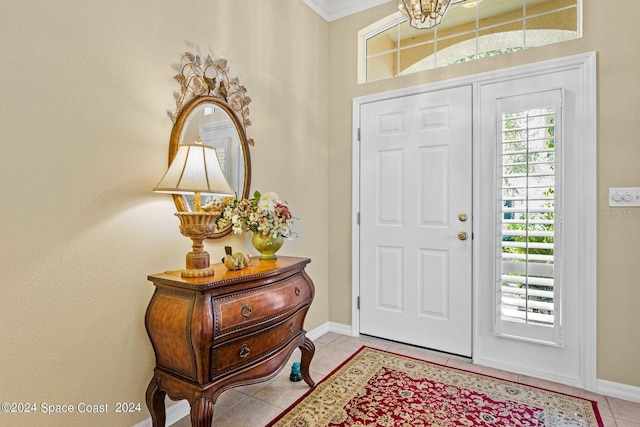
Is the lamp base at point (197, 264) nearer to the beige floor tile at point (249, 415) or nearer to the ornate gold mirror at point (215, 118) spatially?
the ornate gold mirror at point (215, 118)

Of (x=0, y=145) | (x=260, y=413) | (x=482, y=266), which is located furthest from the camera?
(x=482, y=266)

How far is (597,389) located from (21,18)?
3.65 m

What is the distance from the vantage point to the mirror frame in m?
1.89

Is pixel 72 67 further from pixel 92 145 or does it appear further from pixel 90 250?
pixel 90 250

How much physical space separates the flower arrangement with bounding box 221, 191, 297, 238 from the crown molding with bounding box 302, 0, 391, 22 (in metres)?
2.03

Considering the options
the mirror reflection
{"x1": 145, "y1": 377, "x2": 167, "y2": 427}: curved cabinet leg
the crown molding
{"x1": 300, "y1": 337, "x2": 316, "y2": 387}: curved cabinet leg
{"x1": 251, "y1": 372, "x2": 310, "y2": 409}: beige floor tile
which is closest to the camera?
{"x1": 145, "y1": 377, "x2": 167, "y2": 427}: curved cabinet leg

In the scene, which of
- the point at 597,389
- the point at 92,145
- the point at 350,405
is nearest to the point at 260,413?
the point at 350,405

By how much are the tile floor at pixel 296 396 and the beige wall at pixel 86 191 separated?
1.64ft

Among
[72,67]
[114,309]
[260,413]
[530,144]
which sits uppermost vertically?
[72,67]

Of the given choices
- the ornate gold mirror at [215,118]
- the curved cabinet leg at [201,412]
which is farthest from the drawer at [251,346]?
the ornate gold mirror at [215,118]

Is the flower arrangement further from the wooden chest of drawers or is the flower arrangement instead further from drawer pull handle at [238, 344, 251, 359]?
drawer pull handle at [238, 344, 251, 359]

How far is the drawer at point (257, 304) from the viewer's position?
1550 mm

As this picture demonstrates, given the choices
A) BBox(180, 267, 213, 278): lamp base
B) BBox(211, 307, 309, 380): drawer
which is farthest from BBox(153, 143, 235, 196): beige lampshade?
BBox(211, 307, 309, 380): drawer

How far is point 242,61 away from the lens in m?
2.35
